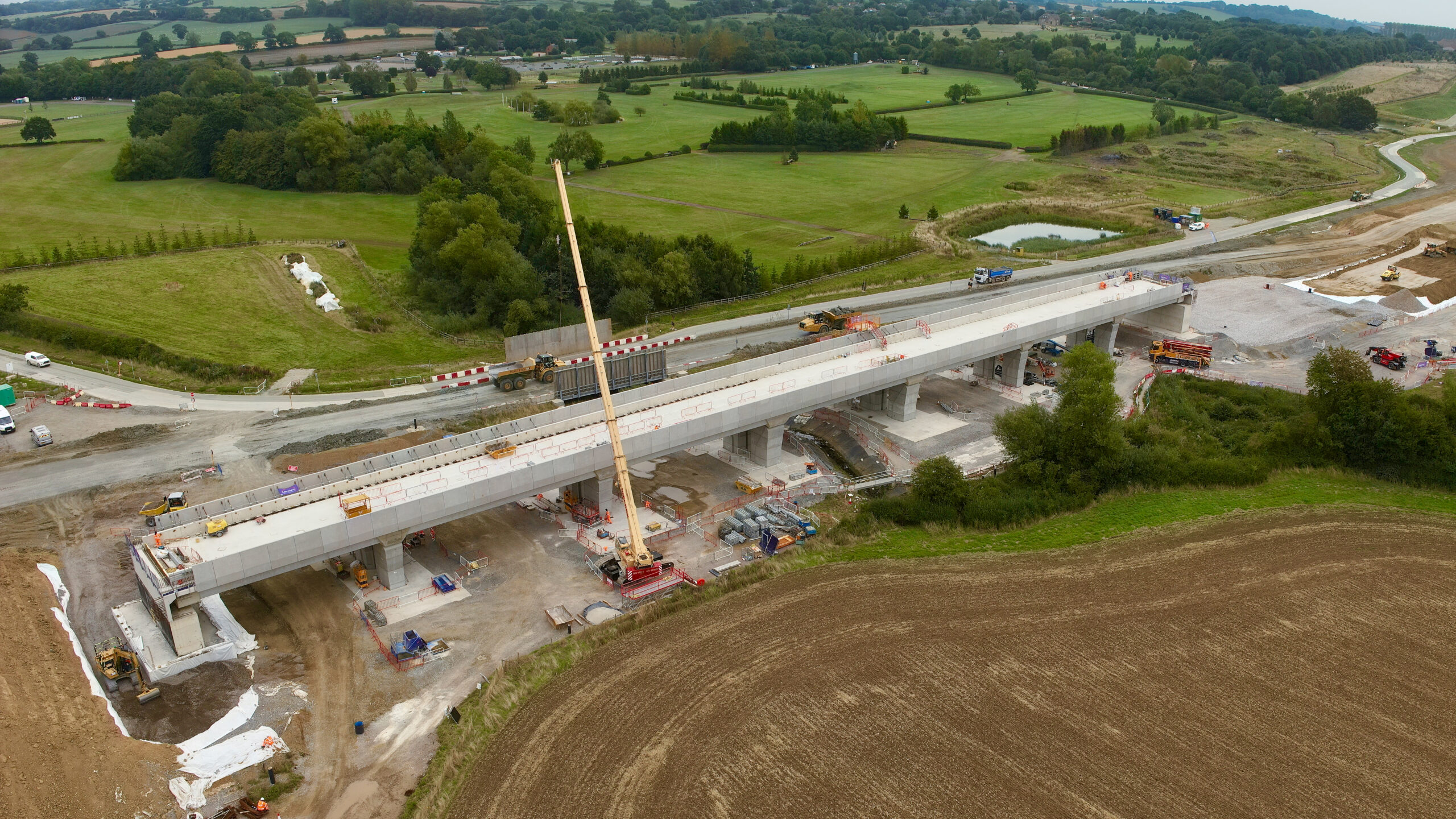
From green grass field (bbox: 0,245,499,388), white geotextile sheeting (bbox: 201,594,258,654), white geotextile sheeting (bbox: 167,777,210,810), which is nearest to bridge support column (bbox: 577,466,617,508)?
white geotextile sheeting (bbox: 201,594,258,654)

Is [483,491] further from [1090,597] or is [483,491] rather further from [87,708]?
[1090,597]

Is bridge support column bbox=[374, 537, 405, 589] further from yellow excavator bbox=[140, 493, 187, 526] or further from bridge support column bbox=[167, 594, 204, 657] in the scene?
yellow excavator bbox=[140, 493, 187, 526]

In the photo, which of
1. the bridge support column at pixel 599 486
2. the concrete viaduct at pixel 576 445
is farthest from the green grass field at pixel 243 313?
the bridge support column at pixel 599 486

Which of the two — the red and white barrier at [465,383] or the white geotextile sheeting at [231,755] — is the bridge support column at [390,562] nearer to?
the white geotextile sheeting at [231,755]

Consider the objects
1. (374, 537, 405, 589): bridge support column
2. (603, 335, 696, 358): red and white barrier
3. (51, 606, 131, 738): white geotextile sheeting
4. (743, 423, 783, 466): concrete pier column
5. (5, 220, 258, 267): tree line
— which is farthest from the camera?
(5, 220, 258, 267): tree line

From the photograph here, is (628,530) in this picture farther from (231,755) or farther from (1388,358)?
(1388,358)

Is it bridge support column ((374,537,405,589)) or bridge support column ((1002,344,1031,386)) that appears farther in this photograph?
bridge support column ((1002,344,1031,386))

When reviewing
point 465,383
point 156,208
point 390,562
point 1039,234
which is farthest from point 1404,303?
point 156,208
